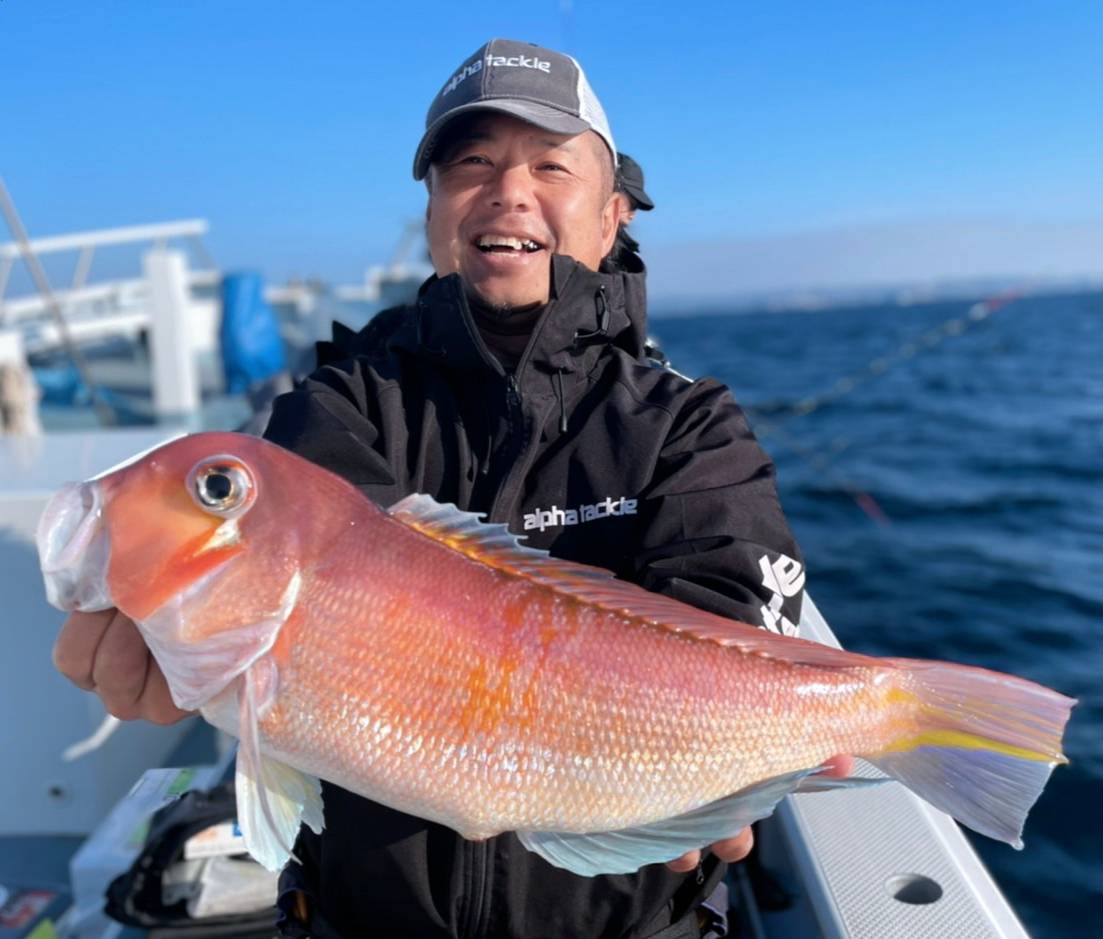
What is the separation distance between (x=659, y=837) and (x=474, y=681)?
0.47 m

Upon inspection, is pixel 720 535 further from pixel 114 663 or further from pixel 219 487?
pixel 114 663

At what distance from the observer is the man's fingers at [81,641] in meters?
1.63

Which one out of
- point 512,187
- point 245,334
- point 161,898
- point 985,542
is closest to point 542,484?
Answer: point 512,187

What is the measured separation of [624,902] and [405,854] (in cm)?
48

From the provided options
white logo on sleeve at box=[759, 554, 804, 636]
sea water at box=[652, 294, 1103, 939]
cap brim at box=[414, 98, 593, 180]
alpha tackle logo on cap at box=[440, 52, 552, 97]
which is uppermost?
alpha tackle logo on cap at box=[440, 52, 552, 97]

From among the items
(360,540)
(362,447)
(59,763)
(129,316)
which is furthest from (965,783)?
(129,316)

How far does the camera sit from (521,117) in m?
2.09

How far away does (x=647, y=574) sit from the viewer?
188cm

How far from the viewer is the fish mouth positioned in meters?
1.46

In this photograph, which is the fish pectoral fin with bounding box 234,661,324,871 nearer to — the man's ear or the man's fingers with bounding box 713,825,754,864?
the man's fingers with bounding box 713,825,754,864

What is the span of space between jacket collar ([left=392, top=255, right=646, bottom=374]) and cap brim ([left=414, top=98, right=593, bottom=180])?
0.32 metres

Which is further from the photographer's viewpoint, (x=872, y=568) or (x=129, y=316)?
(x=129, y=316)

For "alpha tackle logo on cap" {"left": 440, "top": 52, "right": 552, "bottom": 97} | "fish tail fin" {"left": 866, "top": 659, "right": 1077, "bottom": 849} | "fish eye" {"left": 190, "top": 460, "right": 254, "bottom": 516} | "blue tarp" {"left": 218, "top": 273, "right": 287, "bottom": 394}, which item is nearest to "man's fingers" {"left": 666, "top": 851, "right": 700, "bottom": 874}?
"fish tail fin" {"left": 866, "top": 659, "right": 1077, "bottom": 849}

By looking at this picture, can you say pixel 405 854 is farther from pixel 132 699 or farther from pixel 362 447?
pixel 362 447
